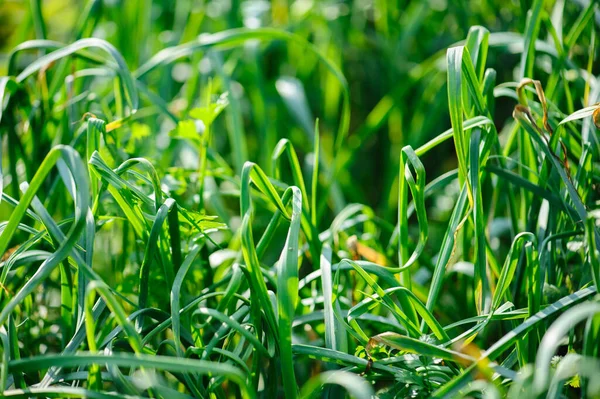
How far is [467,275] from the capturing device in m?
0.86

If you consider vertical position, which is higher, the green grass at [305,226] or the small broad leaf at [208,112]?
the small broad leaf at [208,112]

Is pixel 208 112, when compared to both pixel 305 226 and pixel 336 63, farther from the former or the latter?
pixel 336 63

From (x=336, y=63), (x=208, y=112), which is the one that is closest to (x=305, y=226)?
(x=208, y=112)

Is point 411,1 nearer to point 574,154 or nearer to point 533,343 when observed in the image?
point 574,154

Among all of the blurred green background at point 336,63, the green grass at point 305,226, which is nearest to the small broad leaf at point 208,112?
the green grass at point 305,226

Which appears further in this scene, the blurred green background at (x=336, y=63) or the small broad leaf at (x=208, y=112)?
the blurred green background at (x=336, y=63)

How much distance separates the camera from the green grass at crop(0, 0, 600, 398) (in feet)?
1.94

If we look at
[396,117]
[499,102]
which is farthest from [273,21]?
[499,102]

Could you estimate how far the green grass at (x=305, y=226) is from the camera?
593 mm

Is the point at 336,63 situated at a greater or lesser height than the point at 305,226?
greater

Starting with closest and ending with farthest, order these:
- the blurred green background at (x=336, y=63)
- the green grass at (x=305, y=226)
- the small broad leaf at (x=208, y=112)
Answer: the green grass at (x=305, y=226), the small broad leaf at (x=208, y=112), the blurred green background at (x=336, y=63)

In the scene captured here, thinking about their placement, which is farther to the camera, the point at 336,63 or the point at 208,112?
the point at 336,63

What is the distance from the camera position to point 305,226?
0.79 meters

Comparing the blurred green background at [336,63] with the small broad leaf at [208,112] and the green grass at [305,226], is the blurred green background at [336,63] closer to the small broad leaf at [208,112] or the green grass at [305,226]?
the green grass at [305,226]
